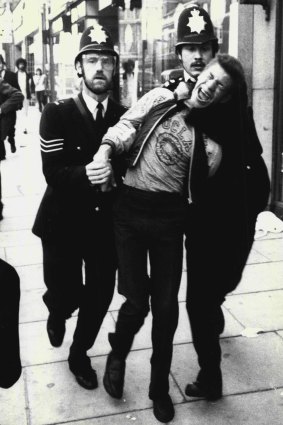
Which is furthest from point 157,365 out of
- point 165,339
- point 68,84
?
point 68,84

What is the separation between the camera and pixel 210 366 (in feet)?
11.1

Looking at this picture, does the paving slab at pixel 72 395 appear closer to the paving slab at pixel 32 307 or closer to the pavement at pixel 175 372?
the pavement at pixel 175 372

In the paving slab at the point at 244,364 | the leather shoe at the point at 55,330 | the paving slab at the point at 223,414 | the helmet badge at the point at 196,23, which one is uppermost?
the helmet badge at the point at 196,23

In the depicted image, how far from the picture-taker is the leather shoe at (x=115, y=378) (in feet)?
11.1

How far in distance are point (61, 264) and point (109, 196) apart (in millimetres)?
581

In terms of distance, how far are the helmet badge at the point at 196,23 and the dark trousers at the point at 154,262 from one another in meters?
0.99

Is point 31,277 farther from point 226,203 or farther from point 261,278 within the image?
point 226,203

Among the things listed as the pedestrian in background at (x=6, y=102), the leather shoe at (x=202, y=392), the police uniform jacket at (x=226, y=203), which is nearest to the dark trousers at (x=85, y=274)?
the police uniform jacket at (x=226, y=203)

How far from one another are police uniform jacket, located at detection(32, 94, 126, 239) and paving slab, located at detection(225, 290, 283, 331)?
1.67 m

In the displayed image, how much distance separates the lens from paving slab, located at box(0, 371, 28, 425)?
326 cm

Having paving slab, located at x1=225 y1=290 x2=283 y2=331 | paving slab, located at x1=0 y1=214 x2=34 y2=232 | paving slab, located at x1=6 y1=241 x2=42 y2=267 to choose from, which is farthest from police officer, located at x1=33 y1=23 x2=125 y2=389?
paving slab, located at x1=0 y1=214 x2=34 y2=232

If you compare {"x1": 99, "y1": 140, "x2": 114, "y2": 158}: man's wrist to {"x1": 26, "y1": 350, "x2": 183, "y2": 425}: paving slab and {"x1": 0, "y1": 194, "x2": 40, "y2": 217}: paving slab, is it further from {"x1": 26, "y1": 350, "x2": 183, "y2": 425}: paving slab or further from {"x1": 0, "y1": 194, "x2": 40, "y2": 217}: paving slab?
{"x1": 0, "y1": 194, "x2": 40, "y2": 217}: paving slab

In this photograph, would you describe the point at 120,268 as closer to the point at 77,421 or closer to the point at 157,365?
the point at 157,365

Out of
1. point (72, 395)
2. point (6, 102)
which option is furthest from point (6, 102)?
point (72, 395)
